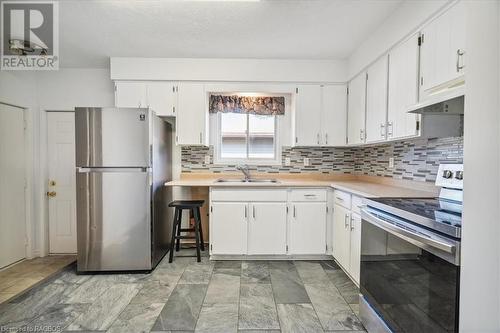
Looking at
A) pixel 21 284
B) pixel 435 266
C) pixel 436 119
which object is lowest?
pixel 21 284

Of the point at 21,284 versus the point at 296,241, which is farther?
the point at 296,241

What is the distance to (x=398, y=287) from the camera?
1.41 metres

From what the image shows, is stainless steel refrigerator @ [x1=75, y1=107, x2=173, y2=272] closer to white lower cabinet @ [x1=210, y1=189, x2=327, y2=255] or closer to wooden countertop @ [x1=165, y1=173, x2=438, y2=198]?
wooden countertop @ [x1=165, y1=173, x2=438, y2=198]

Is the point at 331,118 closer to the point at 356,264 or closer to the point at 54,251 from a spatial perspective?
the point at 356,264

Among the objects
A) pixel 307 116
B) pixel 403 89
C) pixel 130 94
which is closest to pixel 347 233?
pixel 403 89

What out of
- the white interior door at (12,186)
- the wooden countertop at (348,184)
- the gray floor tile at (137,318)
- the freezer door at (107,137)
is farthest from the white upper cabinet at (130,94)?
the gray floor tile at (137,318)

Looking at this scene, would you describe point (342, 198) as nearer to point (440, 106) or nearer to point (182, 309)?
point (440, 106)

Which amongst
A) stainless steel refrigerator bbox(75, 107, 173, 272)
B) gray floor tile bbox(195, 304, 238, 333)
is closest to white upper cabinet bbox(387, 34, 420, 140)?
gray floor tile bbox(195, 304, 238, 333)

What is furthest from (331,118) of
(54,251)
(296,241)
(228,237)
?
(54,251)

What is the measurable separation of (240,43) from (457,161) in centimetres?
221

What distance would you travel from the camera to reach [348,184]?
281cm

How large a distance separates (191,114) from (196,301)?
206cm

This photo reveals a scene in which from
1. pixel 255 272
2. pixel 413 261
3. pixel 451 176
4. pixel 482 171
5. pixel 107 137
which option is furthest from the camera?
pixel 255 272

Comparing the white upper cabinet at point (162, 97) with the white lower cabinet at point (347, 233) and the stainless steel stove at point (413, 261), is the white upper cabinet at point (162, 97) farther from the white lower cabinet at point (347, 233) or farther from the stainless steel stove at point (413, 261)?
the stainless steel stove at point (413, 261)
